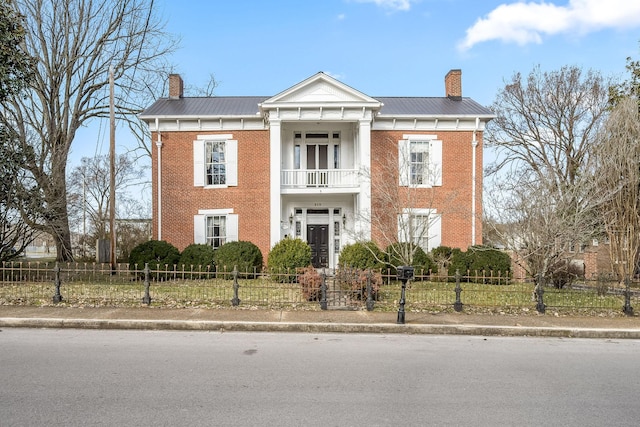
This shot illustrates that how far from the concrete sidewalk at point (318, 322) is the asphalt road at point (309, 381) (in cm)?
63

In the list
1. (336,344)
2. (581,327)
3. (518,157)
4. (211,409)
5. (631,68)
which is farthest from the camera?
(518,157)

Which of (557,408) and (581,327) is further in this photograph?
(581,327)

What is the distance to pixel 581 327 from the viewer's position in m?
9.31

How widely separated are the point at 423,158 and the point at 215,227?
983cm

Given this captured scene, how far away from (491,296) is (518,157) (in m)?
23.5

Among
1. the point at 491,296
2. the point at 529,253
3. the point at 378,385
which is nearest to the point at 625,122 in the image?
the point at 529,253

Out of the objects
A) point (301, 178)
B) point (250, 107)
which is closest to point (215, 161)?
point (250, 107)

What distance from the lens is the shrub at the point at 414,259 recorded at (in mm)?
16745

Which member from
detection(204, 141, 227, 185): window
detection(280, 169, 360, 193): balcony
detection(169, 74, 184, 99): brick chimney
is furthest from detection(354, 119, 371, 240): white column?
detection(169, 74, 184, 99): brick chimney

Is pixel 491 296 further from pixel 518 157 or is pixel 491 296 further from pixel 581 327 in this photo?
pixel 518 157

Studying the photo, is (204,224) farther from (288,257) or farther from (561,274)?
(561,274)

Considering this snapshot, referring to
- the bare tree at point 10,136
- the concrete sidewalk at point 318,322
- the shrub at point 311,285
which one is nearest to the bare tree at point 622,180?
the concrete sidewalk at point 318,322

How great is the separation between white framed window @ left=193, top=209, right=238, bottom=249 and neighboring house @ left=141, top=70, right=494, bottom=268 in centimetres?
4

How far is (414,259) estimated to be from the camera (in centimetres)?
1753
